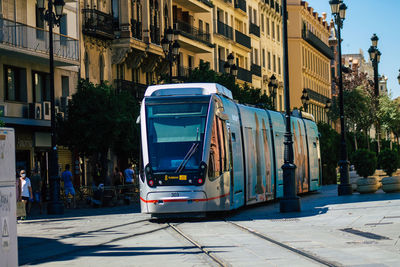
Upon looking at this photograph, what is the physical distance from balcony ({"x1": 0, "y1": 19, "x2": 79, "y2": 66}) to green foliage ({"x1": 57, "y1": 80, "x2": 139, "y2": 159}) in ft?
7.59

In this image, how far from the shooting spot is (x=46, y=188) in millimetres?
41375

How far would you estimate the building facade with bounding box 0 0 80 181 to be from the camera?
1452 inches

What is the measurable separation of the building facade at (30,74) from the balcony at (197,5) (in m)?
17.3

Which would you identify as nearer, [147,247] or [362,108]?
[147,247]

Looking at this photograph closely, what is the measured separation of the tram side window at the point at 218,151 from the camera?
2236 cm

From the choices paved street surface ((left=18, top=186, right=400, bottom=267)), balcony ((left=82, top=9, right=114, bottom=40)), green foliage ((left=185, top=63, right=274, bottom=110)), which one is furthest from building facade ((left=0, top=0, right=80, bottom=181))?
paved street surface ((left=18, top=186, right=400, bottom=267))

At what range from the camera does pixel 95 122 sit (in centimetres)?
3847

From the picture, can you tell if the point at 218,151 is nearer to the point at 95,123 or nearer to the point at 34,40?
the point at 95,123

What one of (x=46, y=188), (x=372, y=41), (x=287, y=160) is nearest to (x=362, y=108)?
(x=372, y=41)

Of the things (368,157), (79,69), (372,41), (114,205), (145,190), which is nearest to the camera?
(145,190)

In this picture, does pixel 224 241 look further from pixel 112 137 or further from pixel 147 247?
pixel 112 137

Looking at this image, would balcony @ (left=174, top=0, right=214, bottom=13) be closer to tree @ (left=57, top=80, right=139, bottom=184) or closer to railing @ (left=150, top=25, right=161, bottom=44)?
railing @ (left=150, top=25, right=161, bottom=44)

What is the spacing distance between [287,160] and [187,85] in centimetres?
345

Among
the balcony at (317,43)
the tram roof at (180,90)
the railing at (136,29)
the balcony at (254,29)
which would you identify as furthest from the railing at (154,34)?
the balcony at (317,43)
